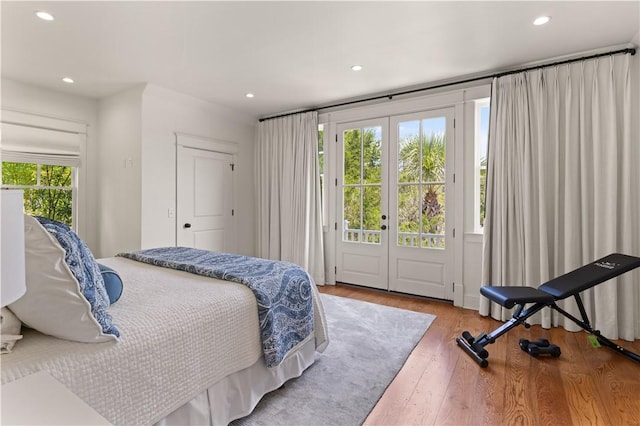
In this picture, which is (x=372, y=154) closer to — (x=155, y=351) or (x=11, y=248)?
(x=155, y=351)

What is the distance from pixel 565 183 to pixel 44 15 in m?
4.48

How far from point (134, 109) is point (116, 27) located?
149 cm

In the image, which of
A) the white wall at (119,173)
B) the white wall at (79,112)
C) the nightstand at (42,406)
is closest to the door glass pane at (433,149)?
the white wall at (119,173)

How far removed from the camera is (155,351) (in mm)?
1302

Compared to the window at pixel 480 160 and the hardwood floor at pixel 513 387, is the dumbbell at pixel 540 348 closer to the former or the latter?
the hardwood floor at pixel 513 387

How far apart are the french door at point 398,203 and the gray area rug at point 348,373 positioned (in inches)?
30.8

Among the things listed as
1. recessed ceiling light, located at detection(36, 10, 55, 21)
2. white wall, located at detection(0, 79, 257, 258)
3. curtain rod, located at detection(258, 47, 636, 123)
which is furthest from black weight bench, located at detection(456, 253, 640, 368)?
recessed ceiling light, located at detection(36, 10, 55, 21)

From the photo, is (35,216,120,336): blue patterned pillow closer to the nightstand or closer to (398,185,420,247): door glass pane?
the nightstand

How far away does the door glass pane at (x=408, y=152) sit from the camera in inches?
154

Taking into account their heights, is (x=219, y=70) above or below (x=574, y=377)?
above

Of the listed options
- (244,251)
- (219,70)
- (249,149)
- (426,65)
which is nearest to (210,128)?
(249,149)

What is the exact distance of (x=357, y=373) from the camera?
2176 mm

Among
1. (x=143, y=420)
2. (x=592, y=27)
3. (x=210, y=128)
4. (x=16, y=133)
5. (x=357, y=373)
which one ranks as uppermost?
(x=592, y=27)

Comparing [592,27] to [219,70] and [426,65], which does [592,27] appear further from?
[219,70]
